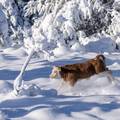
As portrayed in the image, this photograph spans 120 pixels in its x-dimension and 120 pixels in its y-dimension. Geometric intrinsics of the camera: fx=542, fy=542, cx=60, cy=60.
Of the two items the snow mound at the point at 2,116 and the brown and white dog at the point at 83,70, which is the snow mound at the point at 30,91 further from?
the brown and white dog at the point at 83,70

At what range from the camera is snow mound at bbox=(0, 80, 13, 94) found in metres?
8.56

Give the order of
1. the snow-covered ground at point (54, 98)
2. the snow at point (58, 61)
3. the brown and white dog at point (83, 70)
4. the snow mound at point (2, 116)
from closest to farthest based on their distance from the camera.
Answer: the snow mound at point (2, 116) → the snow-covered ground at point (54, 98) → the snow at point (58, 61) → the brown and white dog at point (83, 70)

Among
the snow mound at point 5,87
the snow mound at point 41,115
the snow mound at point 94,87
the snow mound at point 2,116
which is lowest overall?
the snow mound at point 94,87

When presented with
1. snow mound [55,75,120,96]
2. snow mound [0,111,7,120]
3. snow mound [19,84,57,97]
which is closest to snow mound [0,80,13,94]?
snow mound [19,84,57,97]

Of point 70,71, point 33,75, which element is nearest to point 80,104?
point 70,71

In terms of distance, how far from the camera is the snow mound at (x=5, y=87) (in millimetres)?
8564

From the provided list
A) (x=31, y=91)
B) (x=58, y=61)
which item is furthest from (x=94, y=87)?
(x=58, y=61)

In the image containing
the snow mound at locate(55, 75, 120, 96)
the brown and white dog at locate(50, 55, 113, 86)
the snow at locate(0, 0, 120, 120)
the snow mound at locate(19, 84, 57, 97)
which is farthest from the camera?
the brown and white dog at locate(50, 55, 113, 86)

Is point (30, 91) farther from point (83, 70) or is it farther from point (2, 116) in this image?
point (83, 70)

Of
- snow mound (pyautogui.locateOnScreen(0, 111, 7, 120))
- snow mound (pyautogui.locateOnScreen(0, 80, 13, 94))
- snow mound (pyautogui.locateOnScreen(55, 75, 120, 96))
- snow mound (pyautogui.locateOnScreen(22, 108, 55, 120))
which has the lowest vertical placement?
snow mound (pyautogui.locateOnScreen(55, 75, 120, 96))

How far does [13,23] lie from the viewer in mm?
23781

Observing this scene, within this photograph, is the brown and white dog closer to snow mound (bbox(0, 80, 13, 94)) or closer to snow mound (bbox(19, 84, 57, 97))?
snow mound (bbox(0, 80, 13, 94))

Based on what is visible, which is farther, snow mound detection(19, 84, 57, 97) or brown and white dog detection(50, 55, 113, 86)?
brown and white dog detection(50, 55, 113, 86)

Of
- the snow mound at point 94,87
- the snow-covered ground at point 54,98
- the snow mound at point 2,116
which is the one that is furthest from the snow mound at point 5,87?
the snow mound at point 2,116
